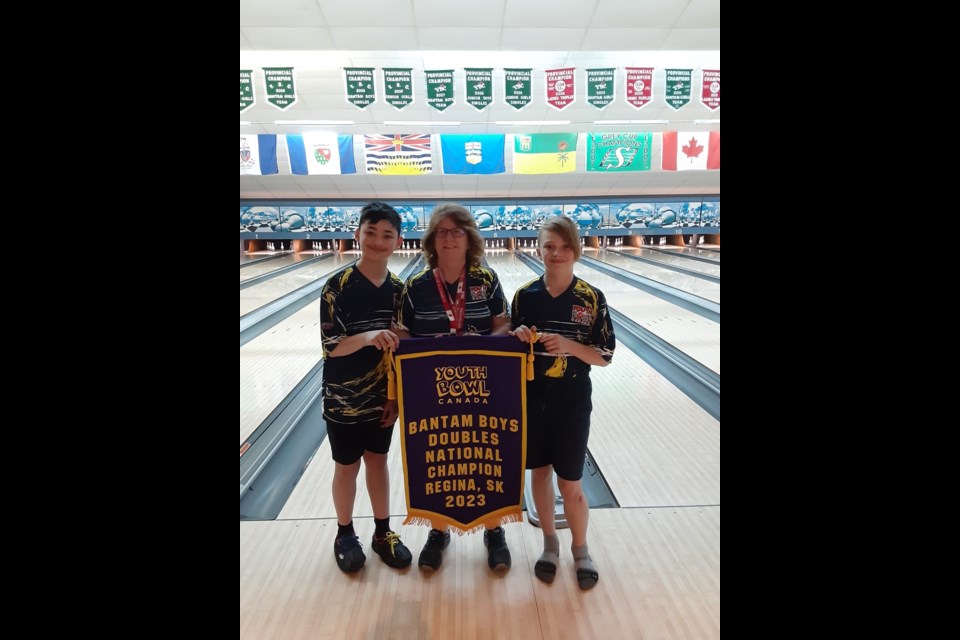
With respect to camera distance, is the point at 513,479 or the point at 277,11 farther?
the point at 277,11

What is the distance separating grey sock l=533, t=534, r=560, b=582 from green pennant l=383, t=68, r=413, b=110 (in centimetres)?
457

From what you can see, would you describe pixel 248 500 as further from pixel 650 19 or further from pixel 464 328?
pixel 650 19

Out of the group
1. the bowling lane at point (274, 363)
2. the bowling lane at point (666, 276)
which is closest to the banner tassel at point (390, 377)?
the bowling lane at point (274, 363)

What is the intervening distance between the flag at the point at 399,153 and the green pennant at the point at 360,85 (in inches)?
86.4

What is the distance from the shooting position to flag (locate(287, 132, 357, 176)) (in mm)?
7910

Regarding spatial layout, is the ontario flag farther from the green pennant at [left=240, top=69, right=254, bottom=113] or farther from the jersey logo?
the jersey logo

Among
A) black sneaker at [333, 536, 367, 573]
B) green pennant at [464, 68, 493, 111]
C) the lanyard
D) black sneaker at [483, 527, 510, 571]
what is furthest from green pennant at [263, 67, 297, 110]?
black sneaker at [483, 527, 510, 571]

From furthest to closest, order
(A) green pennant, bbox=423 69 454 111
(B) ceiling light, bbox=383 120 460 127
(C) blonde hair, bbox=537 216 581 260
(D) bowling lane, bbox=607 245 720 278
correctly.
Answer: (D) bowling lane, bbox=607 245 720 278 → (B) ceiling light, bbox=383 120 460 127 → (A) green pennant, bbox=423 69 454 111 → (C) blonde hair, bbox=537 216 581 260

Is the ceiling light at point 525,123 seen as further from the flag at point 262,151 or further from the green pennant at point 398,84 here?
Result: the flag at point 262,151

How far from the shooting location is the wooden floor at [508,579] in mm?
1667

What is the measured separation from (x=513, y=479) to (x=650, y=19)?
4138 millimetres
